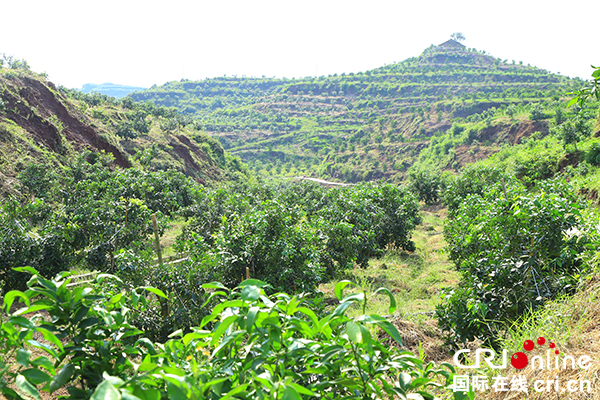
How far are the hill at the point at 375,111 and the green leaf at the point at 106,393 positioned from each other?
52203 millimetres

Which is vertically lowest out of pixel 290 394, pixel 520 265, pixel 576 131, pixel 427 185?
pixel 427 185

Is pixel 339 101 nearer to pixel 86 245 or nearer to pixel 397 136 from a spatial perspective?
pixel 397 136

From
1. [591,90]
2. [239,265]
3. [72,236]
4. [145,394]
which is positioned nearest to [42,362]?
[145,394]

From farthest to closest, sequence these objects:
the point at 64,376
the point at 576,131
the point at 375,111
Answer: the point at 375,111 < the point at 576,131 < the point at 64,376

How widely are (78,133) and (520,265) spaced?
99.9ft

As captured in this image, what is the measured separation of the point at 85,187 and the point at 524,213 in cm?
1147

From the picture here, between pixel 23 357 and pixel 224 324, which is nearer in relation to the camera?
pixel 23 357

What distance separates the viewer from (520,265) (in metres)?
4.06

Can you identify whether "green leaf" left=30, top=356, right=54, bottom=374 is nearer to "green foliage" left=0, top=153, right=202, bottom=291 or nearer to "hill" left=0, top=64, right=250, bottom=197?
"green foliage" left=0, top=153, right=202, bottom=291

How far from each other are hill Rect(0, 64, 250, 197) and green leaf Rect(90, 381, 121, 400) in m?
20.9

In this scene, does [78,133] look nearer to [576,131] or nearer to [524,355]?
[524,355]

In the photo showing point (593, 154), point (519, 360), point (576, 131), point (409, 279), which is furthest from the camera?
point (576, 131)

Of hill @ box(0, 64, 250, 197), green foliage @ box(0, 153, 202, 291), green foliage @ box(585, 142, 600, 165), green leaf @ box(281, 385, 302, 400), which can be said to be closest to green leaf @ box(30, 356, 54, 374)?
green leaf @ box(281, 385, 302, 400)

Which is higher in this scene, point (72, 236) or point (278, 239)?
point (278, 239)
